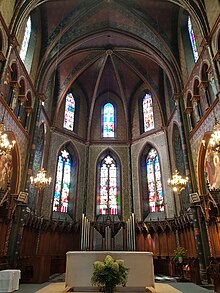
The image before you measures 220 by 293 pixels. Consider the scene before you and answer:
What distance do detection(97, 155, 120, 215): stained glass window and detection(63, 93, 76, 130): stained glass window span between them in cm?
436

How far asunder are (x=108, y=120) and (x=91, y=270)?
16.5 m

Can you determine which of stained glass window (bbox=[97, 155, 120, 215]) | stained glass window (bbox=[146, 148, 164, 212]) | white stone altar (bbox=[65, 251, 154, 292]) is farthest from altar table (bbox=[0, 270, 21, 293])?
stained glass window (bbox=[146, 148, 164, 212])

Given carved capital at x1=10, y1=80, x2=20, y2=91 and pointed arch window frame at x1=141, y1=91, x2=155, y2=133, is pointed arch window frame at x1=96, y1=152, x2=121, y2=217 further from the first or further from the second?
carved capital at x1=10, y1=80, x2=20, y2=91

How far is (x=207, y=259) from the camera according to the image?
38.4 ft

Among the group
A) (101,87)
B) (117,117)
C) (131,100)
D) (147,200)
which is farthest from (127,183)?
(101,87)

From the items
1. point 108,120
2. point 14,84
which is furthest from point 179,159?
point 14,84

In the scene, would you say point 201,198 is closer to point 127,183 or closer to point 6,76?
point 127,183

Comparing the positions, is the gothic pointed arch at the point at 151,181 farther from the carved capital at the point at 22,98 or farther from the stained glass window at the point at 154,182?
the carved capital at the point at 22,98

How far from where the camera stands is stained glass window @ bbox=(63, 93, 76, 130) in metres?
21.5

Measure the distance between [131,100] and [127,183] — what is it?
8.29 m

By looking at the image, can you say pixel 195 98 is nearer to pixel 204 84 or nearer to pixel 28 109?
pixel 204 84

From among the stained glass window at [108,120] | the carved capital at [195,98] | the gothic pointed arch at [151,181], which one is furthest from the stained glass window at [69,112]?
the carved capital at [195,98]

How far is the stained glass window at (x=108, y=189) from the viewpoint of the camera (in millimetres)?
19869

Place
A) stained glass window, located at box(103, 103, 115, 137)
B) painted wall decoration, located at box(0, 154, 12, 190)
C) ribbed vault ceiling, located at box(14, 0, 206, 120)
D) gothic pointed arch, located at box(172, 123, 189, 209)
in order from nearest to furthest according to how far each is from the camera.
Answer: painted wall decoration, located at box(0, 154, 12, 190) < gothic pointed arch, located at box(172, 123, 189, 209) < ribbed vault ceiling, located at box(14, 0, 206, 120) < stained glass window, located at box(103, 103, 115, 137)
